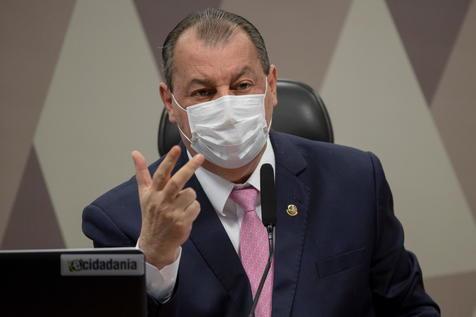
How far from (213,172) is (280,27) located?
1.48 metres

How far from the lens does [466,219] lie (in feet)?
11.2

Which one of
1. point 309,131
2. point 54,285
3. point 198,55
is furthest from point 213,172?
point 54,285

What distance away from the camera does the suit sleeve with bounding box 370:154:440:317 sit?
6.31ft

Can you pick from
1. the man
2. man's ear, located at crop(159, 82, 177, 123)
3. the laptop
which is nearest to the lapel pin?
the man

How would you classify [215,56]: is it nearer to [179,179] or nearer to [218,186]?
[218,186]

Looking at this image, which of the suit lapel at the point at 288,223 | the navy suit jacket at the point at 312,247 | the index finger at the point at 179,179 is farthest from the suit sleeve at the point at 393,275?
the index finger at the point at 179,179

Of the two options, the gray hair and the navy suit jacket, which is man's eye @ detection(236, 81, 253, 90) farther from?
the navy suit jacket

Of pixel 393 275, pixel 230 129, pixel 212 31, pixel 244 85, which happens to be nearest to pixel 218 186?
pixel 230 129

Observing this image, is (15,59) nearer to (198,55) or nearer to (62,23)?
(62,23)

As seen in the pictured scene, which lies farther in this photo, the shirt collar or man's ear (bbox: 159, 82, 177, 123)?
man's ear (bbox: 159, 82, 177, 123)

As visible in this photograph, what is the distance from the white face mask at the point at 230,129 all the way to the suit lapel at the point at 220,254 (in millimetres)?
129

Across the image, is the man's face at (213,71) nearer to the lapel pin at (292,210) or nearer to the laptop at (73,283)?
the lapel pin at (292,210)

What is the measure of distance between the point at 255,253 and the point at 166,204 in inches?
17.1

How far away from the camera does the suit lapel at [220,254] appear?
181cm
